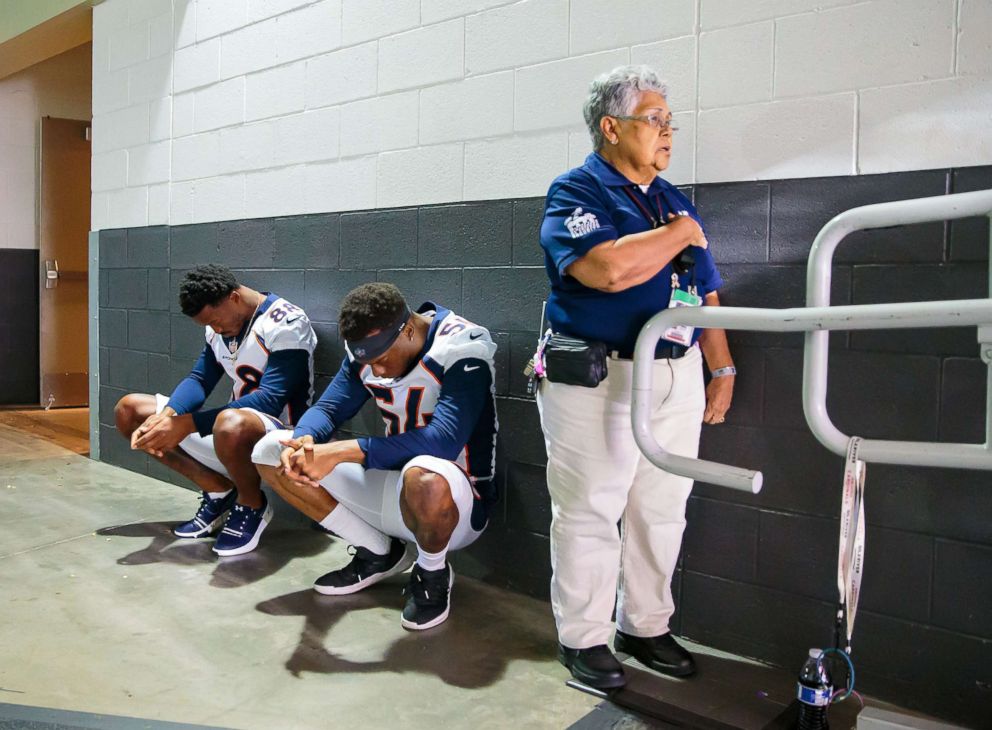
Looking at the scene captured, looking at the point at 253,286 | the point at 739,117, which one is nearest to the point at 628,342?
the point at 739,117

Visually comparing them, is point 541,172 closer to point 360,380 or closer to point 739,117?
point 739,117

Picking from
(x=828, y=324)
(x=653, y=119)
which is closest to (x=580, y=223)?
(x=653, y=119)

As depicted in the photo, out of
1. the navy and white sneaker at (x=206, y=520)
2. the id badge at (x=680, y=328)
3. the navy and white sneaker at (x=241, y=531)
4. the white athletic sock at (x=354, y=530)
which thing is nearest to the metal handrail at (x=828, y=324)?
the id badge at (x=680, y=328)

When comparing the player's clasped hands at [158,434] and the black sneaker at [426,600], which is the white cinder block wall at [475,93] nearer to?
the player's clasped hands at [158,434]

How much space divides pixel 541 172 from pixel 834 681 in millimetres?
1638

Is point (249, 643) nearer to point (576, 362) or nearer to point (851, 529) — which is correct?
point (576, 362)

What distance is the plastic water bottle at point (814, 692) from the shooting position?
1.90 metres

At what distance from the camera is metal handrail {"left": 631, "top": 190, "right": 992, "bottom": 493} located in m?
1.60

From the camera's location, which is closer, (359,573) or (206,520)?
(359,573)

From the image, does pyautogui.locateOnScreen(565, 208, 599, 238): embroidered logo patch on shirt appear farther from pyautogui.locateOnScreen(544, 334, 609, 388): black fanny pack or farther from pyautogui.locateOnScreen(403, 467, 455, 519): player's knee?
pyautogui.locateOnScreen(403, 467, 455, 519): player's knee

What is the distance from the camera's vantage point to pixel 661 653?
229cm

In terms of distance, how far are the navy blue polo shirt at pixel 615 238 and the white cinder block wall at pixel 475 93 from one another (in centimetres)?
37

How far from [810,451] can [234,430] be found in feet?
6.19

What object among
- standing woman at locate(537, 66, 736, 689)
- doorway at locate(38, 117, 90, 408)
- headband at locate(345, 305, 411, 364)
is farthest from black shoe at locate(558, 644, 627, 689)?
doorway at locate(38, 117, 90, 408)
